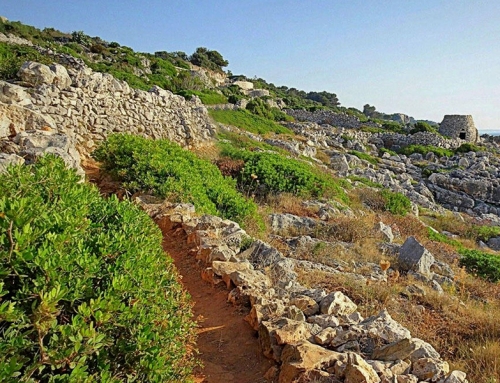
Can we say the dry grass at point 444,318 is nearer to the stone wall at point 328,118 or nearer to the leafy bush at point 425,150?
the leafy bush at point 425,150

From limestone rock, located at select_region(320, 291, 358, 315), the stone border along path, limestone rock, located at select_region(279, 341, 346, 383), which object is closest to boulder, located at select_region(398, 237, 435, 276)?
the stone border along path

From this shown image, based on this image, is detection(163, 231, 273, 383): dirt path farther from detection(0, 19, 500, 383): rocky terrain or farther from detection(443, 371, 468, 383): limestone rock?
detection(443, 371, 468, 383): limestone rock

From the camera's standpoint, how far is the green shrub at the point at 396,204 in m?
15.0

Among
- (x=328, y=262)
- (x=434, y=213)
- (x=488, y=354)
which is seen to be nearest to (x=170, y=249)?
(x=328, y=262)

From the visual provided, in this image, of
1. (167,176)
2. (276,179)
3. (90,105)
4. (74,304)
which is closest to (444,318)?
(74,304)

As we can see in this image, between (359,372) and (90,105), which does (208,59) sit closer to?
(90,105)

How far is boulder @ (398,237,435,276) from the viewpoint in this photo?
26.0 feet

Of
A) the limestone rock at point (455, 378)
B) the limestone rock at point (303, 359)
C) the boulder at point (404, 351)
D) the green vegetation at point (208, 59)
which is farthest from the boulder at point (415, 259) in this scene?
the green vegetation at point (208, 59)

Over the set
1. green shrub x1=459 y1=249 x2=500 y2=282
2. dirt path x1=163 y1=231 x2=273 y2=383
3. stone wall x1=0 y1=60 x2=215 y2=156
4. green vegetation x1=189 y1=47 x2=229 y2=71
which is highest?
green vegetation x1=189 y1=47 x2=229 y2=71

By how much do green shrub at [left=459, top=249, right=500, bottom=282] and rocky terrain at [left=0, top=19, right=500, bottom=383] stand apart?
0.43 m

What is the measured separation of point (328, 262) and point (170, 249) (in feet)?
9.49

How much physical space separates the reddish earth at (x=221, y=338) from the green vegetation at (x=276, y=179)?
6887 millimetres

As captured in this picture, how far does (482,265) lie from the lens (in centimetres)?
939

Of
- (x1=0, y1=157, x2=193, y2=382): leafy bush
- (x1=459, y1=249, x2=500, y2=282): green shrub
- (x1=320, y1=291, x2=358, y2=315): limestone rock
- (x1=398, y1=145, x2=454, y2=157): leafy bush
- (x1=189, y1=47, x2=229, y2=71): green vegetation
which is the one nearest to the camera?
(x1=0, y1=157, x2=193, y2=382): leafy bush
